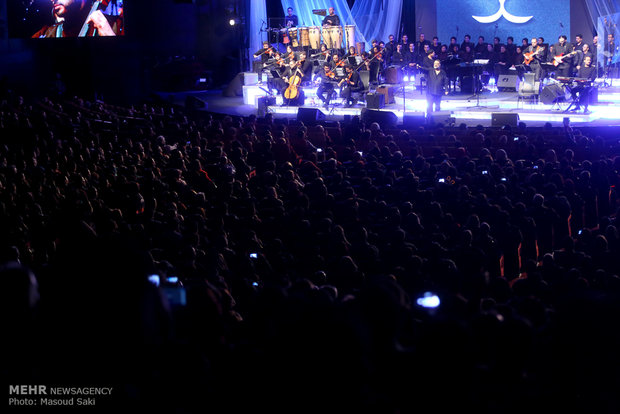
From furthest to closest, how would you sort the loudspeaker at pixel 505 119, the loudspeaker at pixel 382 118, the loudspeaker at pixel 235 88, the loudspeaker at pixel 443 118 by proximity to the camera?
the loudspeaker at pixel 235 88
the loudspeaker at pixel 443 118
the loudspeaker at pixel 382 118
the loudspeaker at pixel 505 119

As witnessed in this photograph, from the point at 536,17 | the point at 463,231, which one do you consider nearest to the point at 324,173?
the point at 463,231

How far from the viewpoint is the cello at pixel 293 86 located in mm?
20984

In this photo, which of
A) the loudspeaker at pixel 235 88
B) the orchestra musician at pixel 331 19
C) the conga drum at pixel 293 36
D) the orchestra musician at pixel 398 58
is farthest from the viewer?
the loudspeaker at pixel 235 88

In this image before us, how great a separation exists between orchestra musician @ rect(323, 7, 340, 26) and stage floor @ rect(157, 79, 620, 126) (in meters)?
2.33

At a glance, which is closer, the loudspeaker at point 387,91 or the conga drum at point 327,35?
the loudspeaker at point 387,91

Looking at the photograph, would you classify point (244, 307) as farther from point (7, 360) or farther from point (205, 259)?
point (7, 360)

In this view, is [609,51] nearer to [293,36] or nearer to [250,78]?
[293,36]

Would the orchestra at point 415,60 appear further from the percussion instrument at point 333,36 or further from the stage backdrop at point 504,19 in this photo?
the stage backdrop at point 504,19

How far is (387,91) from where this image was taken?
20.5 metres

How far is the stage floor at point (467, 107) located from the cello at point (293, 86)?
0.34m

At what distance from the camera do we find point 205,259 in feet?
23.2

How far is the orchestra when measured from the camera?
18.8m

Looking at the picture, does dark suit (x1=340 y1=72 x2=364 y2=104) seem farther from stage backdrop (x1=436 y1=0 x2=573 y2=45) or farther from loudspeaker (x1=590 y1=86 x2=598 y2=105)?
loudspeaker (x1=590 y1=86 x2=598 y2=105)

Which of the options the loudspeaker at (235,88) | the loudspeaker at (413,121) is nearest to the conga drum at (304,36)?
the loudspeaker at (235,88)
